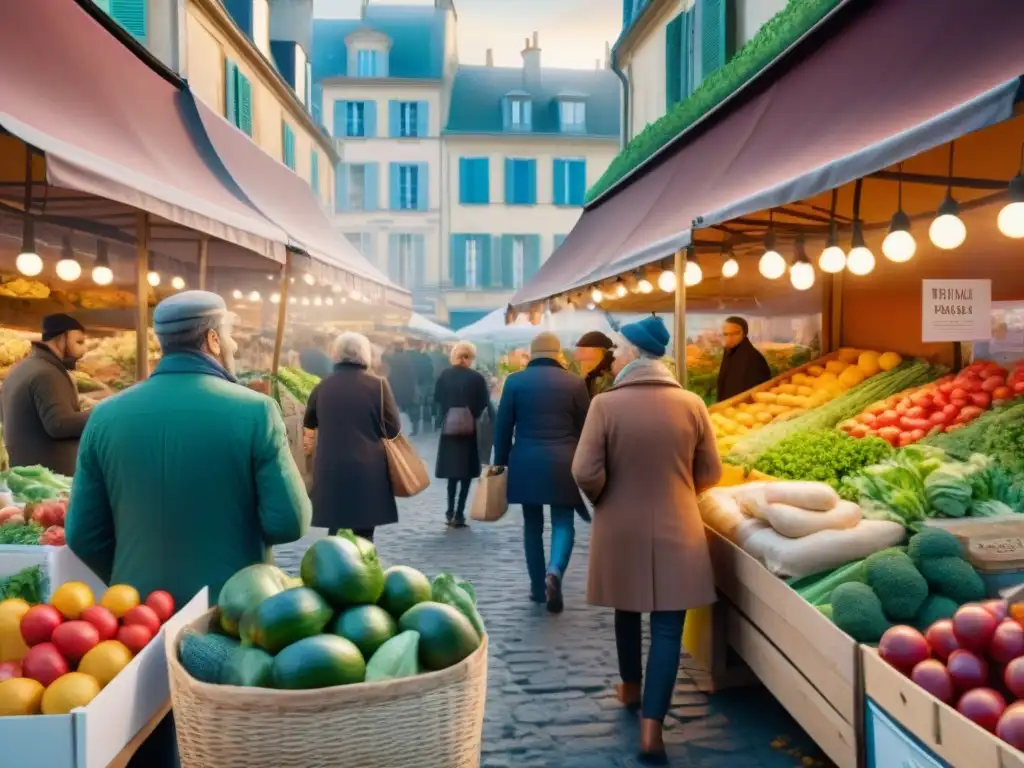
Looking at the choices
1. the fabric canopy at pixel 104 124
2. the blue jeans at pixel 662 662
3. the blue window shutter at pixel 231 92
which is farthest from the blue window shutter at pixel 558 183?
the blue jeans at pixel 662 662

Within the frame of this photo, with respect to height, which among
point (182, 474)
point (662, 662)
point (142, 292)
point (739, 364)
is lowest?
point (662, 662)

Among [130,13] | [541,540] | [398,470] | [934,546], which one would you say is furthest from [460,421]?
[130,13]

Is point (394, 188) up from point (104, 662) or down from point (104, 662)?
up

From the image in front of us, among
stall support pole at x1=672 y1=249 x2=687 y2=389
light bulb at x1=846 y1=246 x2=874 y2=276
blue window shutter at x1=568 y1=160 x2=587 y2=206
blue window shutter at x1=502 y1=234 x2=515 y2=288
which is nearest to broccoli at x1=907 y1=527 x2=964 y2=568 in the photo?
light bulb at x1=846 y1=246 x2=874 y2=276

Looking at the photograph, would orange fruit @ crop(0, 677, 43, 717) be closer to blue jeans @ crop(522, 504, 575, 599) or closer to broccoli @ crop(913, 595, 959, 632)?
broccoli @ crop(913, 595, 959, 632)

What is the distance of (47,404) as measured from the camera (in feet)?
19.2

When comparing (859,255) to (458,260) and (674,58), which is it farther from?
(458,260)

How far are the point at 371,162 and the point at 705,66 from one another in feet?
83.0

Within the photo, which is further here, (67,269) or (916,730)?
(67,269)

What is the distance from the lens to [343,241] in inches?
659

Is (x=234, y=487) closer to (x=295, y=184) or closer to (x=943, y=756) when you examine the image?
(x=943, y=756)

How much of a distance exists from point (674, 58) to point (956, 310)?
748cm

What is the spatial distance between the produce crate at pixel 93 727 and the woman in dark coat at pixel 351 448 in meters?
4.41

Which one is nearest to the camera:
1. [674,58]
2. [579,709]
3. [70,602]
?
[70,602]
